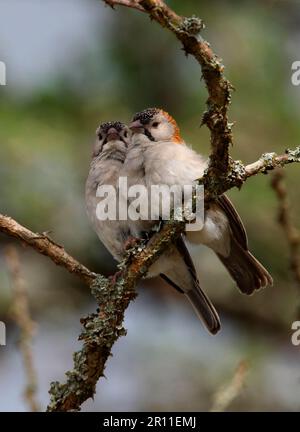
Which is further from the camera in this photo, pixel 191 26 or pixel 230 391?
pixel 230 391

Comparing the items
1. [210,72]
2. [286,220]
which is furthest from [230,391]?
[210,72]

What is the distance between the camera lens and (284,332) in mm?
8070

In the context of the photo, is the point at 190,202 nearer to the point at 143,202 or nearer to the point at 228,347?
the point at 143,202

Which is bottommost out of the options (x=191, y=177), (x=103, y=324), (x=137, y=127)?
(x=103, y=324)

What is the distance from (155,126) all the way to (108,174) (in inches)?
16.1

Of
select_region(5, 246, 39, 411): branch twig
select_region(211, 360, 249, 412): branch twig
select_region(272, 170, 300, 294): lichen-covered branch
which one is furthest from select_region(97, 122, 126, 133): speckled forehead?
select_region(272, 170, 300, 294): lichen-covered branch

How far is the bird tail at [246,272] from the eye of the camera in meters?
5.61

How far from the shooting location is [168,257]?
18.1ft

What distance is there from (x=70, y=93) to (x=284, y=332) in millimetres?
2701

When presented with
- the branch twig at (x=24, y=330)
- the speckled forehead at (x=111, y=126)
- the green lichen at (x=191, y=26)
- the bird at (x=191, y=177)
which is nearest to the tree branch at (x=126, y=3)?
the green lichen at (x=191, y=26)

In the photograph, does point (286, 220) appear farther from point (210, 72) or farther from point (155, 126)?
point (155, 126)

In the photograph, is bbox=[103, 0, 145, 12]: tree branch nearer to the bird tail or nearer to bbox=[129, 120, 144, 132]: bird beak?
bbox=[129, 120, 144, 132]: bird beak

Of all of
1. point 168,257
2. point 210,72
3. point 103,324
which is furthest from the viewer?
point 168,257
